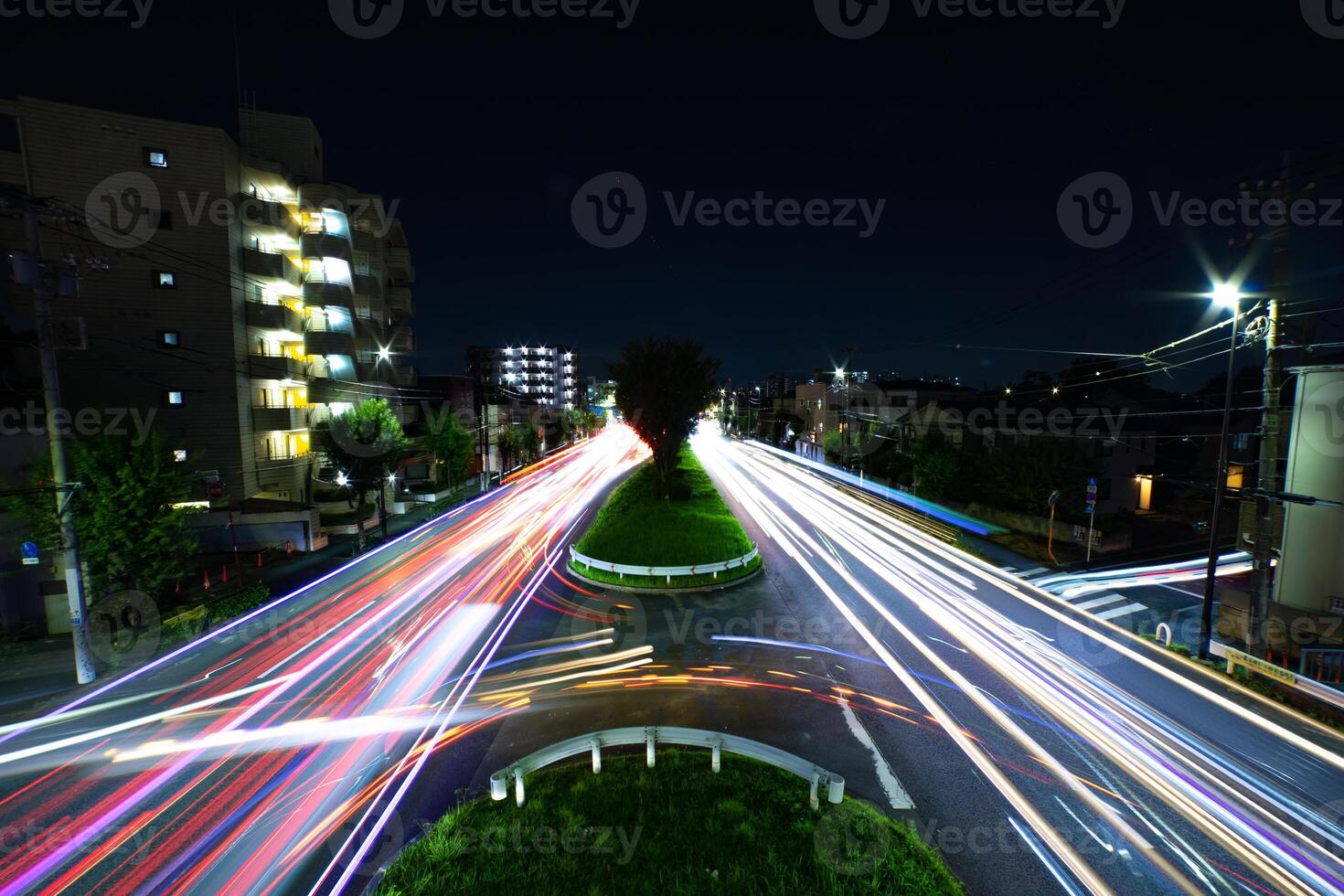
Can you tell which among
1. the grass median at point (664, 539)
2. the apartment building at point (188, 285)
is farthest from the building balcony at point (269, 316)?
the grass median at point (664, 539)

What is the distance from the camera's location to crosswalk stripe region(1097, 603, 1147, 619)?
13.2m

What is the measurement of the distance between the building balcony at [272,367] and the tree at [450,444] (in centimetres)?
775

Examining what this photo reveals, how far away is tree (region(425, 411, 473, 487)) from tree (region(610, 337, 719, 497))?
12695 mm

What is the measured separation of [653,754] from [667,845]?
1484 millimetres

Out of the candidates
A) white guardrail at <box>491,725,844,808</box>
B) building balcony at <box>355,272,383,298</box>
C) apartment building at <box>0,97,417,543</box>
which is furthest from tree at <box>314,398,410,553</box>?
white guardrail at <box>491,725,844,808</box>

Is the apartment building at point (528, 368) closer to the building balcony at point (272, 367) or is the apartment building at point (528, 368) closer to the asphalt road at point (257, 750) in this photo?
the building balcony at point (272, 367)

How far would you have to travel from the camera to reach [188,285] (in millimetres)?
22188

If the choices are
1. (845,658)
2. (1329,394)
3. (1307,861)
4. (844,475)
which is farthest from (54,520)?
(844,475)

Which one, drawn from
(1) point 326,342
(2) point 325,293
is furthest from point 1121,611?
(2) point 325,293

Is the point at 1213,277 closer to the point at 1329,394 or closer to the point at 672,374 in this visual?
the point at 1329,394

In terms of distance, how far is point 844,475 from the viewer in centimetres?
4044

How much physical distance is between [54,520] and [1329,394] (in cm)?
2787

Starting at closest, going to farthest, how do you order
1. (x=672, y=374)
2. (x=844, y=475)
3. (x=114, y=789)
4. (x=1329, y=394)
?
(x=114, y=789) < (x=1329, y=394) < (x=672, y=374) < (x=844, y=475)

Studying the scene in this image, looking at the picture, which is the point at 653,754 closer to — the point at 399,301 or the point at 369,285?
the point at 369,285
